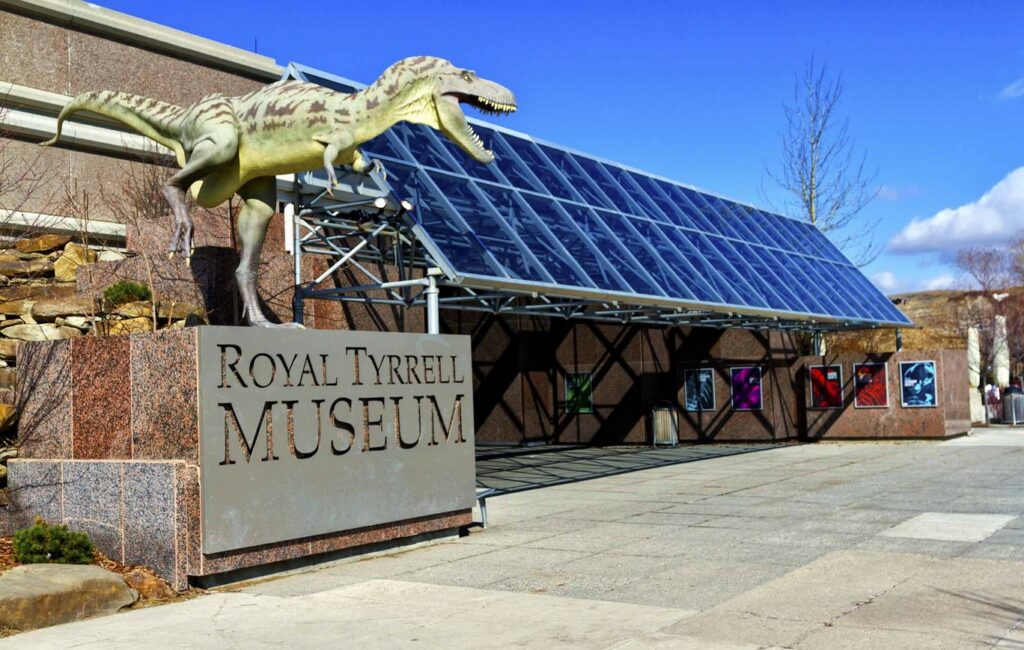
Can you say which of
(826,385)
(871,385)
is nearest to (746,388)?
(826,385)

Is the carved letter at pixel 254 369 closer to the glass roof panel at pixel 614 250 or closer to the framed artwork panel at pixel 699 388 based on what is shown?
the glass roof panel at pixel 614 250

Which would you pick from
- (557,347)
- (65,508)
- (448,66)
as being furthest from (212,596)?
(557,347)

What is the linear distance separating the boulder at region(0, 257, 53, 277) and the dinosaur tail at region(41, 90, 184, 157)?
3.71m

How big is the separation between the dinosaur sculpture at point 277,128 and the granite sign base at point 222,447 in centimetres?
98

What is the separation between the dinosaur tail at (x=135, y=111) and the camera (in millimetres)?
11211

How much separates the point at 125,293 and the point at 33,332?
2.06 meters

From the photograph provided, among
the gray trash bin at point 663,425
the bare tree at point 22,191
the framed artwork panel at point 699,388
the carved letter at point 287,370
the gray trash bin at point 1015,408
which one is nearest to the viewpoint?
the carved letter at point 287,370

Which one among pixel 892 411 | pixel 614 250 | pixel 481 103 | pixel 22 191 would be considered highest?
pixel 22 191

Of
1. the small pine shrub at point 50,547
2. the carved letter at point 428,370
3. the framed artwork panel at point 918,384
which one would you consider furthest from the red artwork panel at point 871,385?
the small pine shrub at point 50,547

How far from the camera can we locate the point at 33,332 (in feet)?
43.4

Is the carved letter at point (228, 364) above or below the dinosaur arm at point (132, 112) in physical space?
below

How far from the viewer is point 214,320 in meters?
12.7

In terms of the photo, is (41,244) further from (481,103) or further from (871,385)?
(871,385)

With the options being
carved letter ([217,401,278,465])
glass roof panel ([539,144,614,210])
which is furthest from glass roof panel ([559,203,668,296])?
carved letter ([217,401,278,465])
